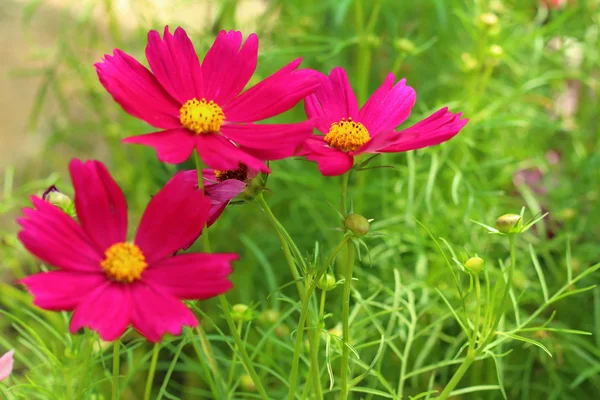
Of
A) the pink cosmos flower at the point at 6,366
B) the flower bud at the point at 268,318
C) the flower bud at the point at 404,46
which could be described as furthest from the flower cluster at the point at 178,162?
the flower bud at the point at 404,46

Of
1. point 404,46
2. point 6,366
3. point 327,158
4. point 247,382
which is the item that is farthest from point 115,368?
point 404,46

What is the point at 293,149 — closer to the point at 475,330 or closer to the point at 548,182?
the point at 475,330

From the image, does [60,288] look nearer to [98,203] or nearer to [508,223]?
[98,203]

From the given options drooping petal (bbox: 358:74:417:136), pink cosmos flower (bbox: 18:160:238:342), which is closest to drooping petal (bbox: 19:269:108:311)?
pink cosmos flower (bbox: 18:160:238:342)

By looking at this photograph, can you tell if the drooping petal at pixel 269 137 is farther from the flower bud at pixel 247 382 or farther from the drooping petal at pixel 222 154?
the flower bud at pixel 247 382

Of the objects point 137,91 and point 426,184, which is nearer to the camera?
point 137,91

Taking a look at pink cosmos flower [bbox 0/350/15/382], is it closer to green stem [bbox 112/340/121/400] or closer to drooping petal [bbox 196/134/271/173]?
green stem [bbox 112/340/121/400]

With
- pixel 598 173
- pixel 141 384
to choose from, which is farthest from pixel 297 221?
pixel 598 173
